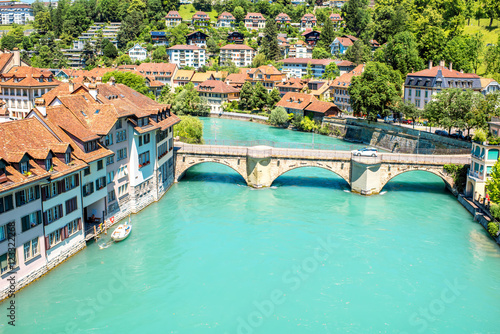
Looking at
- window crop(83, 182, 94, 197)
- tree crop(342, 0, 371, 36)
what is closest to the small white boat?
window crop(83, 182, 94, 197)

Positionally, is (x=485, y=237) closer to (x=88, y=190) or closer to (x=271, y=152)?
(x=271, y=152)

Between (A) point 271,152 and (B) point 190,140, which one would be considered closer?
(A) point 271,152

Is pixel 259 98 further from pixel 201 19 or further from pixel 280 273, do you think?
pixel 201 19

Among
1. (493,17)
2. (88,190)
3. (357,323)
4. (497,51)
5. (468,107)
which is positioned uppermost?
(493,17)

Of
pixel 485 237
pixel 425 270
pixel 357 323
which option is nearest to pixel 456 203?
pixel 485 237

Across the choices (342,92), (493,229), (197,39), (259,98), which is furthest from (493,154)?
(197,39)

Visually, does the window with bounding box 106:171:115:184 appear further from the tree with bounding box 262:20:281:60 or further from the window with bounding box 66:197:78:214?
the tree with bounding box 262:20:281:60

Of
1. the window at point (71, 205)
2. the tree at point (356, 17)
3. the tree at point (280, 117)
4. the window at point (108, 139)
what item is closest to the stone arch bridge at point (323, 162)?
the window at point (108, 139)
